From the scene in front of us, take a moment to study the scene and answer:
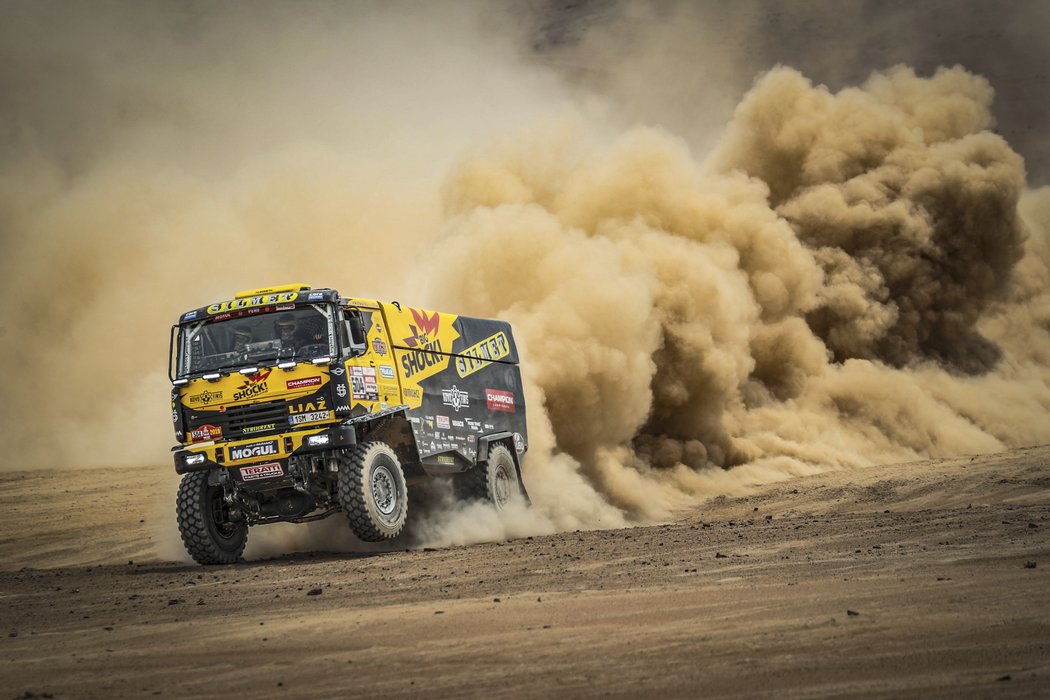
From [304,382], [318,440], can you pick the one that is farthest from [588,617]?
[304,382]

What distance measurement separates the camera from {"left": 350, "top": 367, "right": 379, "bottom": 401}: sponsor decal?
14.7 meters

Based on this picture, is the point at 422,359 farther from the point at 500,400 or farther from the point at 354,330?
the point at 500,400

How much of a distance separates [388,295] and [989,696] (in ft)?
82.7

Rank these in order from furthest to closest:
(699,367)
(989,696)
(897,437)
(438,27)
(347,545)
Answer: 1. (438,27)
2. (897,437)
3. (699,367)
4. (347,545)
5. (989,696)

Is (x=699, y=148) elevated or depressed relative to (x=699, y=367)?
elevated

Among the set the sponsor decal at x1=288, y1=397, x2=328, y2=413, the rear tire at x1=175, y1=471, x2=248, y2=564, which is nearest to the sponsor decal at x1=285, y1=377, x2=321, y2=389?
the sponsor decal at x1=288, y1=397, x2=328, y2=413

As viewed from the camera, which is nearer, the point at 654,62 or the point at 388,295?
the point at 388,295

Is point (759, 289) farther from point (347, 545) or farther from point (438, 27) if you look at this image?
point (438, 27)

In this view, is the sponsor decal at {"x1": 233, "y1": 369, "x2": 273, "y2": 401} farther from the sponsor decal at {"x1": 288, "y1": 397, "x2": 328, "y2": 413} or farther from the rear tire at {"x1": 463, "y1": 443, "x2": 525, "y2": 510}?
the rear tire at {"x1": 463, "y1": 443, "x2": 525, "y2": 510}

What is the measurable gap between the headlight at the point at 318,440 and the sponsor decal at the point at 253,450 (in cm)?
50

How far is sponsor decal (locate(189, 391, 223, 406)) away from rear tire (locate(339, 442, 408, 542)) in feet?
5.77

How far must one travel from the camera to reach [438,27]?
10556 cm

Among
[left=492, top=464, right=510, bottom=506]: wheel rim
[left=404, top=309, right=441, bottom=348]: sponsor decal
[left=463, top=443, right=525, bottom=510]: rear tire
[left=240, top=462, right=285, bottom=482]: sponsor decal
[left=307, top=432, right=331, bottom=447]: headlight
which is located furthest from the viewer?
[left=492, top=464, right=510, bottom=506]: wheel rim

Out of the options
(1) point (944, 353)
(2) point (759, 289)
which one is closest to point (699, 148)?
(1) point (944, 353)
